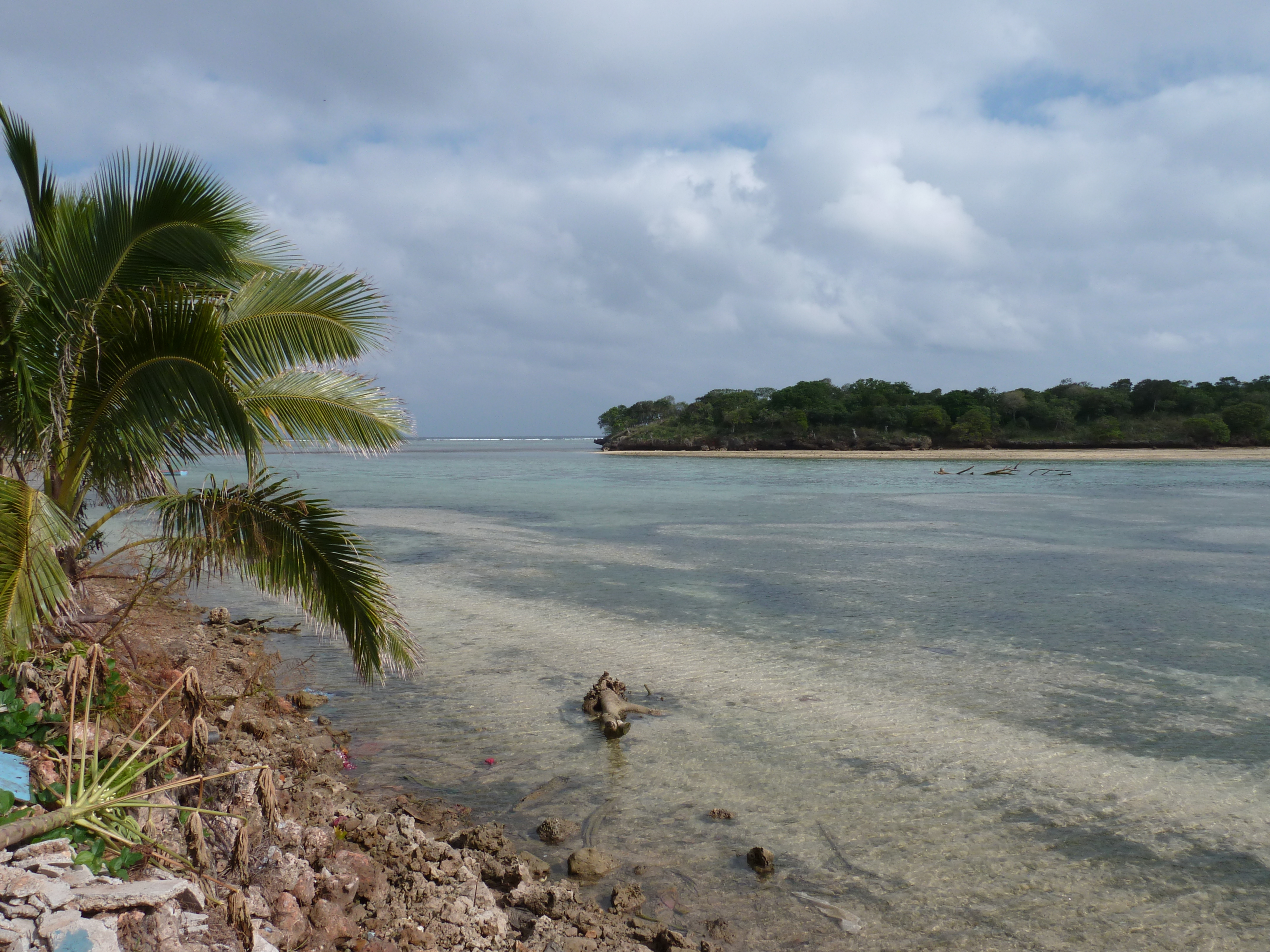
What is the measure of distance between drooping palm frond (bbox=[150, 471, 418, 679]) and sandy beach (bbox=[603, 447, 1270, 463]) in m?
80.1

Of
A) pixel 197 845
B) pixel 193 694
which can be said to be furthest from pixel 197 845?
pixel 193 694

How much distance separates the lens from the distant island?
89875mm

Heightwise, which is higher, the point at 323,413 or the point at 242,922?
the point at 323,413

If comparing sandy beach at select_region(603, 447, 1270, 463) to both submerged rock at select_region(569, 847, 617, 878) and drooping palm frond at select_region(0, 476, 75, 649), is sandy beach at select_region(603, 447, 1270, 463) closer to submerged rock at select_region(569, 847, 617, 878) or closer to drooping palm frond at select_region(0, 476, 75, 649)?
submerged rock at select_region(569, 847, 617, 878)

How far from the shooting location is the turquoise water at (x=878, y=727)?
4680mm

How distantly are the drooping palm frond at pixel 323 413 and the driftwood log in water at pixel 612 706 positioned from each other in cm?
315

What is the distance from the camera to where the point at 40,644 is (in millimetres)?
5395

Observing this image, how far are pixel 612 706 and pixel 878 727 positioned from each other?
101 inches

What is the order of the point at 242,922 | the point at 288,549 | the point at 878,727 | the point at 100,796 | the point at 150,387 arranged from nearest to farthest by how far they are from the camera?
the point at 242,922, the point at 100,796, the point at 150,387, the point at 288,549, the point at 878,727

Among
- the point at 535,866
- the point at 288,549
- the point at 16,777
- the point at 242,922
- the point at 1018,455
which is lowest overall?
the point at 535,866

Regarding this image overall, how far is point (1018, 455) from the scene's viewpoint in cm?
8744

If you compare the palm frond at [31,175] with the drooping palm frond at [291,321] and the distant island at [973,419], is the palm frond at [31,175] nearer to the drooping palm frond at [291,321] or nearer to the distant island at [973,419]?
the drooping palm frond at [291,321]

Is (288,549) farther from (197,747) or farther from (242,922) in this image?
(242,922)

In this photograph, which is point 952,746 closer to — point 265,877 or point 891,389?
point 265,877
